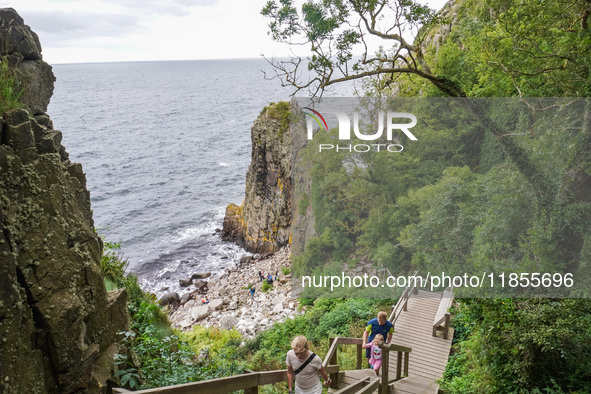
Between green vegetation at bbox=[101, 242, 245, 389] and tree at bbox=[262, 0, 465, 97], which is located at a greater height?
tree at bbox=[262, 0, 465, 97]

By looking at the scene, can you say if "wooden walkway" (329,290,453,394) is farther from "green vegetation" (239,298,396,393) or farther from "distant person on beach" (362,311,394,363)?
"green vegetation" (239,298,396,393)

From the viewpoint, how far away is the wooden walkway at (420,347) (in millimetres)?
7423

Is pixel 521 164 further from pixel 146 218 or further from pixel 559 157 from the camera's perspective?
pixel 146 218

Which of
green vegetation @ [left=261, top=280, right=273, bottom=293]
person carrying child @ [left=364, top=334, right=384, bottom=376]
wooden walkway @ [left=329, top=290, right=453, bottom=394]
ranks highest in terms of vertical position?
person carrying child @ [left=364, top=334, right=384, bottom=376]

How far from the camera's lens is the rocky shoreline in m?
21.3

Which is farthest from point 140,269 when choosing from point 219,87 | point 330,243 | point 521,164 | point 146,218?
point 219,87

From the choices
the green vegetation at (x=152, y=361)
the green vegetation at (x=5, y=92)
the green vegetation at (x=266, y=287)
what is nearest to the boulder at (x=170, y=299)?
the green vegetation at (x=266, y=287)

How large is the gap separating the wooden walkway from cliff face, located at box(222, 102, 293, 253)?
70.4 feet

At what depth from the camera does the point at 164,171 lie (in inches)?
2148

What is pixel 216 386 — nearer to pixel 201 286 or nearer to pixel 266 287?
pixel 266 287

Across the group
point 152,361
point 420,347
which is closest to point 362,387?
point 152,361

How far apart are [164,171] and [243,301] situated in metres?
34.5

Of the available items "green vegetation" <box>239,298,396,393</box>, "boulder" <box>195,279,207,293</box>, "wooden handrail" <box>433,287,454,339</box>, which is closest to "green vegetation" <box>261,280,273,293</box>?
"boulder" <box>195,279,207,293</box>

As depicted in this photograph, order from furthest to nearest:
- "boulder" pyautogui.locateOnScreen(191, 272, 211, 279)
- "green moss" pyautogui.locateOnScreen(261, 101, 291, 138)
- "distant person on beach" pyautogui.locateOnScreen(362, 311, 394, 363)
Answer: "green moss" pyautogui.locateOnScreen(261, 101, 291, 138)
"boulder" pyautogui.locateOnScreen(191, 272, 211, 279)
"distant person on beach" pyautogui.locateOnScreen(362, 311, 394, 363)
